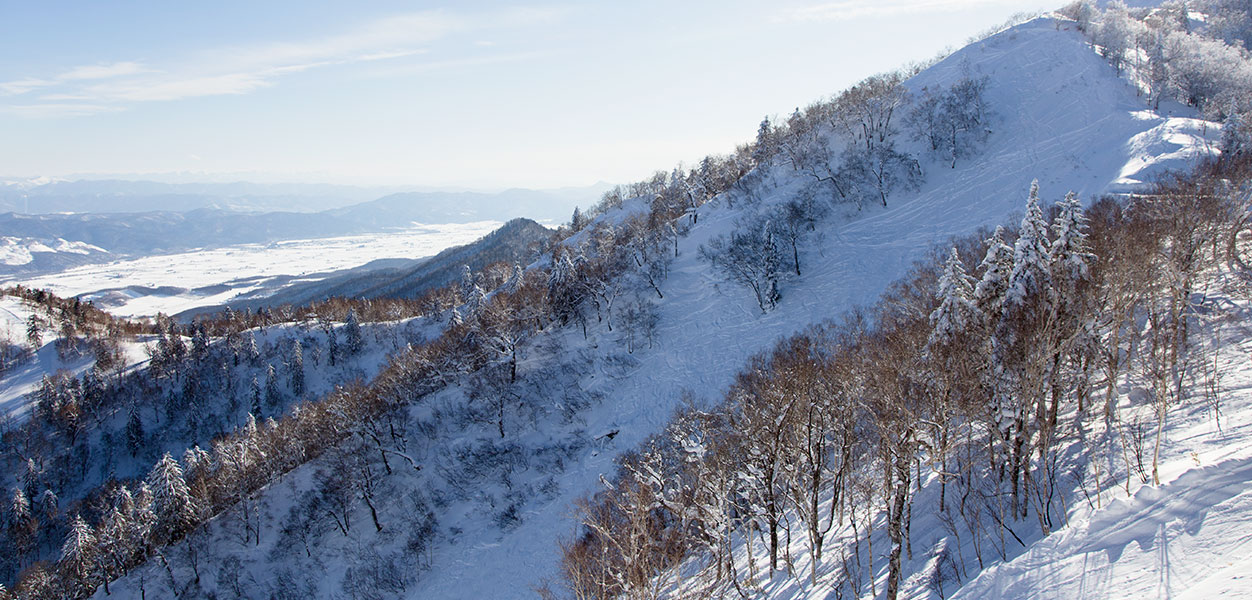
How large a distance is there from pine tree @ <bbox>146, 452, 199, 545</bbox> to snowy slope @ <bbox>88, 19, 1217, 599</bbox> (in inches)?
109

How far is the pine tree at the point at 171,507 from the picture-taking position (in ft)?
162

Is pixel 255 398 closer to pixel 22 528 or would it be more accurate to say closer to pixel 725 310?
pixel 22 528

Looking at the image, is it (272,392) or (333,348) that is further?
(333,348)

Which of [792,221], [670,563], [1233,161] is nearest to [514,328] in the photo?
[792,221]

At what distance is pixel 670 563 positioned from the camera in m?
20.4

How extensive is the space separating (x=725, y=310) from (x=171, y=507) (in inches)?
2212

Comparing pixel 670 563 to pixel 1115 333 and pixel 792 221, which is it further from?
pixel 792 221

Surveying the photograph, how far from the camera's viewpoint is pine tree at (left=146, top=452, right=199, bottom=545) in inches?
1948

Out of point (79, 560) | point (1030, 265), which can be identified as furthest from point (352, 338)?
point (1030, 265)

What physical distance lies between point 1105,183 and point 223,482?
8882 centimetres

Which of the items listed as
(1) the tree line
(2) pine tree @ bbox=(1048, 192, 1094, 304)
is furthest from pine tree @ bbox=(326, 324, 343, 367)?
(2) pine tree @ bbox=(1048, 192, 1094, 304)

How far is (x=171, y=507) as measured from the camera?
49.6 meters

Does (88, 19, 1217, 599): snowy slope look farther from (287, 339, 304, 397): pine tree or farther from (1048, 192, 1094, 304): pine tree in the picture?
(287, 339, 304, 397): pine tree

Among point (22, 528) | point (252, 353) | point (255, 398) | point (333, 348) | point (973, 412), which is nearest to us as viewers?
point (973, 412)
